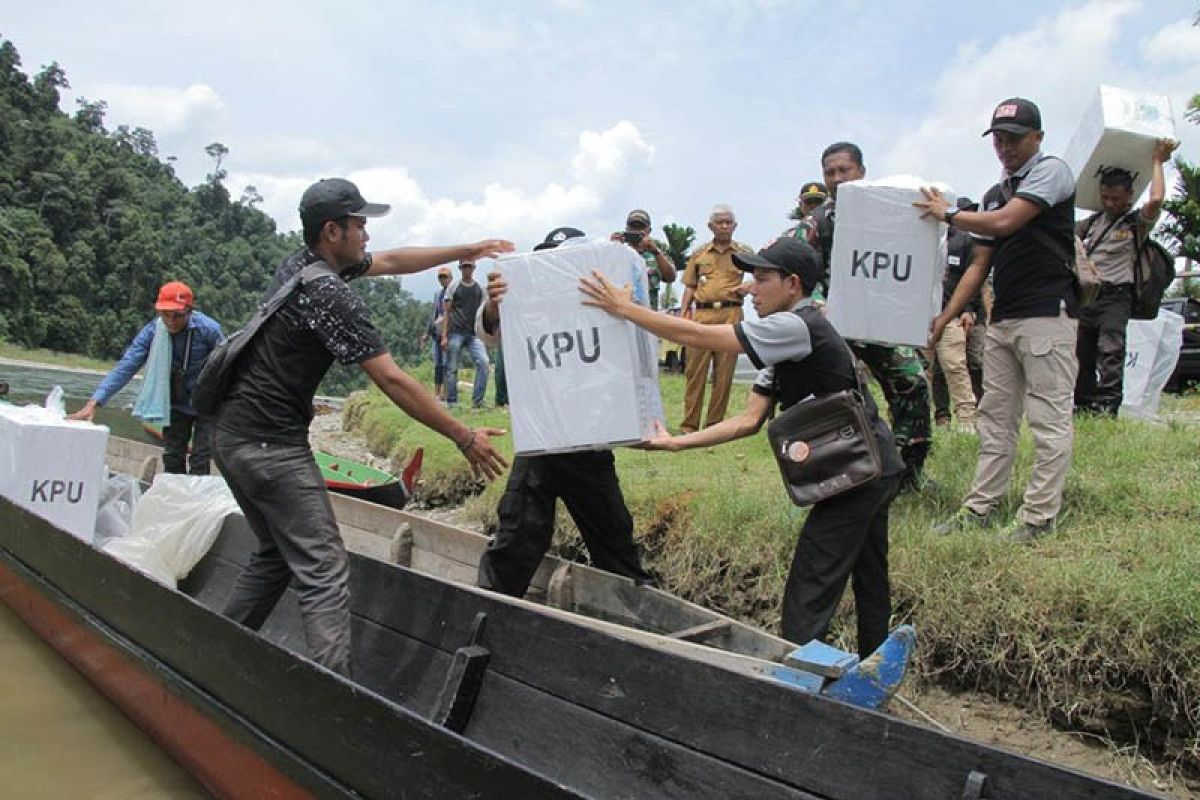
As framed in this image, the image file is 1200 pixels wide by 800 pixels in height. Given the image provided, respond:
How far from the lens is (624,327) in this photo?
3.50m

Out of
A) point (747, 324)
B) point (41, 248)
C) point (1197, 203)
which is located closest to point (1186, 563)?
point (747, 324)

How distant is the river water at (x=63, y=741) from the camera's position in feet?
13.0

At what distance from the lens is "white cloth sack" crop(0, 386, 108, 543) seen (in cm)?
513

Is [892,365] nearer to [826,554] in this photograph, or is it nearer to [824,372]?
[824,372]

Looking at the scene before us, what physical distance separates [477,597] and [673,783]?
1097 mm

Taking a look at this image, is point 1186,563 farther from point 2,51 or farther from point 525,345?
point 2,51

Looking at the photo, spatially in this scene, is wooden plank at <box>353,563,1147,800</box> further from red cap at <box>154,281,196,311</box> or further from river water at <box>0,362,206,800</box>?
red cap at <box>154,281,196,311</box>

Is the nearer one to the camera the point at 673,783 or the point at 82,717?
the point at 673,783

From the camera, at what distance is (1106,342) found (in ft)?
19.5

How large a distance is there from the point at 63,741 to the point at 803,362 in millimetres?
4023

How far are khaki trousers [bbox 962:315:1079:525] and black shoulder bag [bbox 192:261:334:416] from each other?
131 inches

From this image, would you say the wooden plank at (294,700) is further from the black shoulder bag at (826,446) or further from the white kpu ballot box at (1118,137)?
the white kpu ballot box at (1118,137)

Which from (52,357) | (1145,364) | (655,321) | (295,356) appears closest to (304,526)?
(295,356)

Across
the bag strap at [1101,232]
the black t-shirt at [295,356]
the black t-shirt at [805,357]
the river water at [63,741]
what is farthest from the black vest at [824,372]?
the bag strap at [1101,232]
